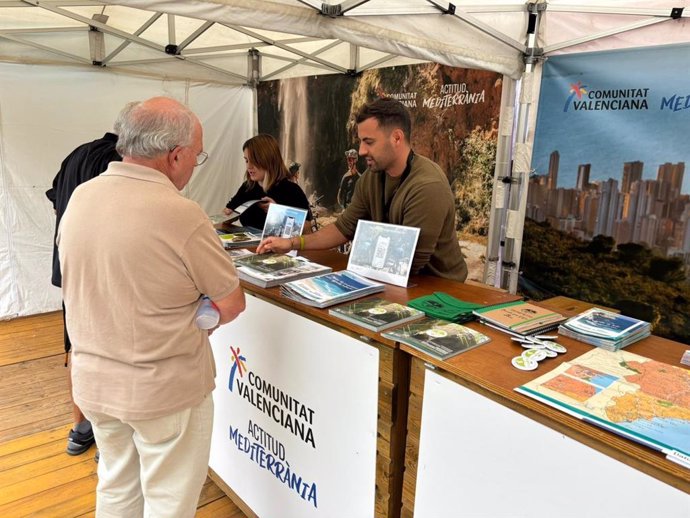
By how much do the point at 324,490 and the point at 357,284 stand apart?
0.70m

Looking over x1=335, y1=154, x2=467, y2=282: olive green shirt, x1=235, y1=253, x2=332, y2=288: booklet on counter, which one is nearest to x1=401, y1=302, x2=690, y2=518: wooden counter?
x1=335, y1=154, x2=467, y2=282: olive green shirt

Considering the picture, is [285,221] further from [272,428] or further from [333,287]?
[272,428]

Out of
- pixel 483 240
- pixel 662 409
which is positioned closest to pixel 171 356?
pixel 662 409

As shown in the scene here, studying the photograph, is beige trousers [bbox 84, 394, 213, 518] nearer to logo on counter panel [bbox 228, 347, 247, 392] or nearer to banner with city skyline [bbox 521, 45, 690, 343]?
logo on counter panel [bbox 228, 347, 247, 392]

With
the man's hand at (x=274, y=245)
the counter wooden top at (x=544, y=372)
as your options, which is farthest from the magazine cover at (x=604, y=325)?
the man's hand at (x=274, y=245)

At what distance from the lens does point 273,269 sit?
6.04 feet

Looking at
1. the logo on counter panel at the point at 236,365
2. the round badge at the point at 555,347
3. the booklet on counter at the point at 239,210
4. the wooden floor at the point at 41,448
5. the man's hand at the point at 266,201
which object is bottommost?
the wooden floor at the point at 41,448

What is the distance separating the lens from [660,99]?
8.05 feet

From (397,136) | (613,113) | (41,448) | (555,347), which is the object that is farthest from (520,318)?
(41,448)

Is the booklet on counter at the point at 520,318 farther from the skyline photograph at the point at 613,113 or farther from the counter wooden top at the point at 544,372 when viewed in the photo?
the skyline photograph at the point at 613,113

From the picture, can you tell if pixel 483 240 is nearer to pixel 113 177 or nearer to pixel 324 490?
pixel 324 490

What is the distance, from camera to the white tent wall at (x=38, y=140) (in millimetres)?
3896

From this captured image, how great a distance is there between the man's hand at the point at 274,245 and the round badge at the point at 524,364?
1278 mm

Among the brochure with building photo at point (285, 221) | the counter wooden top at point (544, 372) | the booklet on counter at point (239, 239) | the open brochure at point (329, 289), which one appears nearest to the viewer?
the counter wooden top at point (544, 372)
